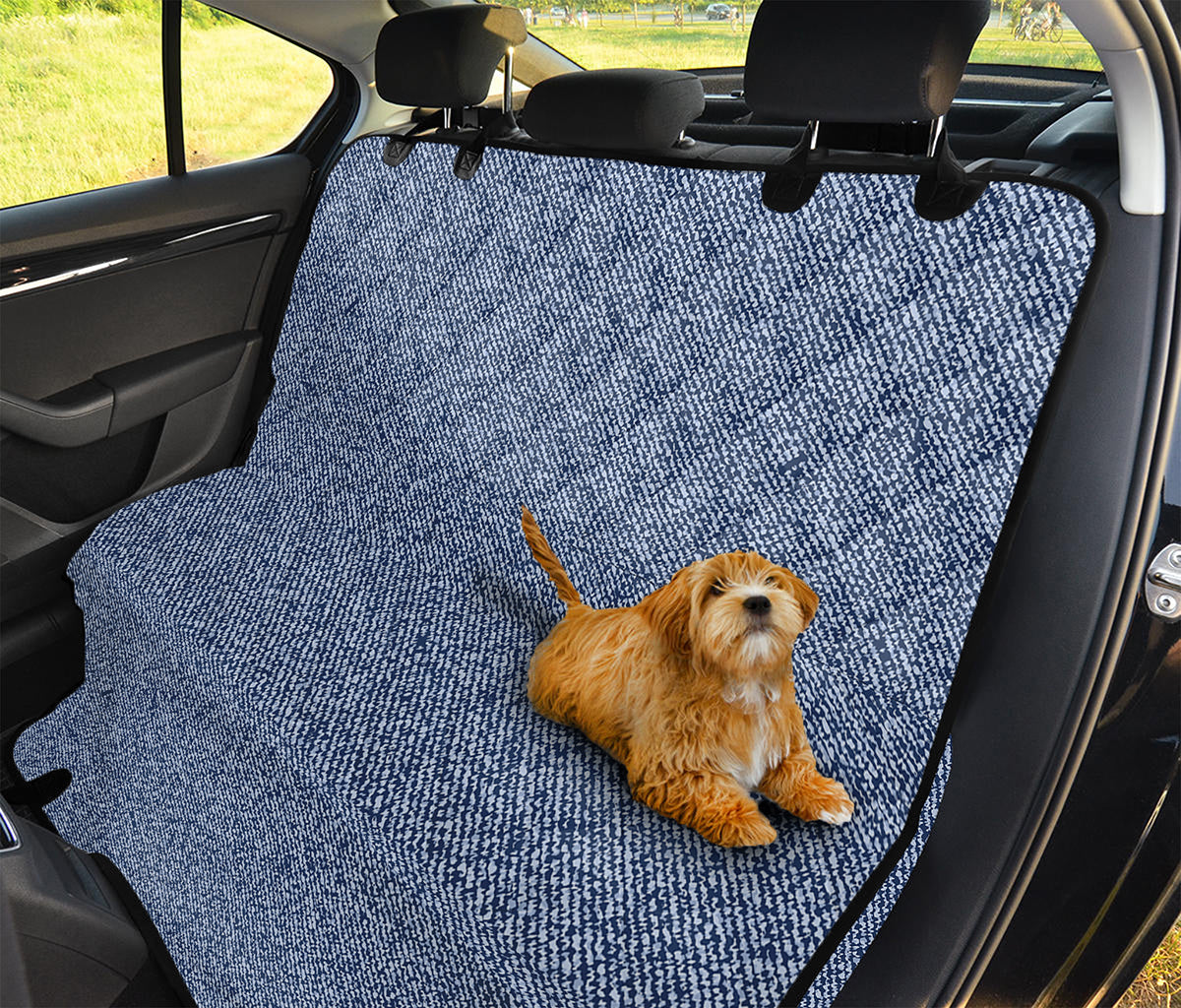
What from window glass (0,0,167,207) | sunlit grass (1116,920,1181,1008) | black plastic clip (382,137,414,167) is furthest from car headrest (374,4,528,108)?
sunlit grass (1116,920,1181,1008)

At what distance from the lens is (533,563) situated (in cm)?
134

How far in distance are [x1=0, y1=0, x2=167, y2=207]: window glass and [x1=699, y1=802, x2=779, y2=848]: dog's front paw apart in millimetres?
1675

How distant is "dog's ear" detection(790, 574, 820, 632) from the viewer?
905 mm

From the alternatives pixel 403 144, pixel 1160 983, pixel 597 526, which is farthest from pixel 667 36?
pixel 1160 983

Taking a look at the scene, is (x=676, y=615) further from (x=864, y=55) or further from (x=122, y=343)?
(x=122, y=343)

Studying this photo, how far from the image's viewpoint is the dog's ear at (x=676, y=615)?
0.91 m

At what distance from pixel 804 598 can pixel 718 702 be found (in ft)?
0.45

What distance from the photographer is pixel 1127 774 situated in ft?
2.95

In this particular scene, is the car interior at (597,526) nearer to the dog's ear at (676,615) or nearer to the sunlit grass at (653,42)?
the dog's ear at (676,615)

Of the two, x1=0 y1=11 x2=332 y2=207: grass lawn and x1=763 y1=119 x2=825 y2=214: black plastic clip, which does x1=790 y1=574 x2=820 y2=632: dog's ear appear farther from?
x1=0 y1=11 x2=332 y2=207: grass lawn

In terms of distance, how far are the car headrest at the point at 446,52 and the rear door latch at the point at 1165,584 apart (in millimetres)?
1219

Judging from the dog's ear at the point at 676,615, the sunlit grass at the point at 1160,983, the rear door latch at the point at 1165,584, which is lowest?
the sunlit grass at the point at 1160,983

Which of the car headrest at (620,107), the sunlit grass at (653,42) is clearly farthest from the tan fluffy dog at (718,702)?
the sunlit grass at (653,42)

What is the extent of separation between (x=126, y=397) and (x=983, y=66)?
2104 millimetres
